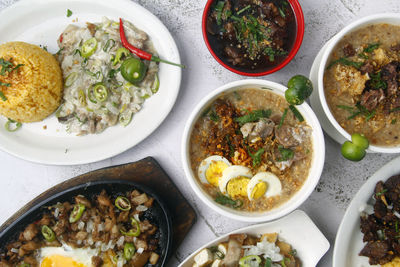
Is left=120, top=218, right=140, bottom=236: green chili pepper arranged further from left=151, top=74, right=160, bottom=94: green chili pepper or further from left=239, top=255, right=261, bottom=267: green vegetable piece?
left=151, top=74, right=160, bottom=94: green chili pepper

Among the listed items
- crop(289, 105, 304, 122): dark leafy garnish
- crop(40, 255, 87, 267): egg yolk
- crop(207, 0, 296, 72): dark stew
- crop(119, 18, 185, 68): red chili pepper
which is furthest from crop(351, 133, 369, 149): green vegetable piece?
crop(40, 255, 87, 267): egg yolk

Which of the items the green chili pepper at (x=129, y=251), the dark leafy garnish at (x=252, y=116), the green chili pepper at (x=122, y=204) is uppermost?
the dark leafy garnish at (x=252, y=116)

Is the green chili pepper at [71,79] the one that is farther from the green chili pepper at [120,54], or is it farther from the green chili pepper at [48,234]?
the green chili pepper at [48,234]

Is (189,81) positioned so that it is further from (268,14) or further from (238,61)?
(268,14)

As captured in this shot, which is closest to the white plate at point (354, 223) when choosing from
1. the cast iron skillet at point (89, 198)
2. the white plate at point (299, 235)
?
the white plate at point (299, 235)

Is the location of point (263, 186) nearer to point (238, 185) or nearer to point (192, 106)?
point (238, 185)

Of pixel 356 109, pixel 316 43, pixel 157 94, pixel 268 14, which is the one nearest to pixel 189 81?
pixel 157 94
